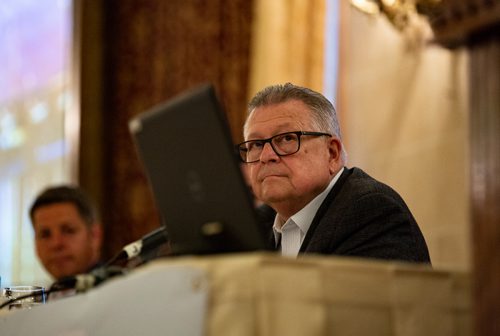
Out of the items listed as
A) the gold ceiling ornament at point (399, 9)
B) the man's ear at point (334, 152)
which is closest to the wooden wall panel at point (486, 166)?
the gold ceiling ornament at point (399, 9)

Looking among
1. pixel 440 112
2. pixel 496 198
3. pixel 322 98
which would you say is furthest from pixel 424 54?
pixel 322 98

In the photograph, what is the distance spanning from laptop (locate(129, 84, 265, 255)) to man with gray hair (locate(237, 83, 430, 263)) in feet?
2.04

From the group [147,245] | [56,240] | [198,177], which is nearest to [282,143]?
[147,245]

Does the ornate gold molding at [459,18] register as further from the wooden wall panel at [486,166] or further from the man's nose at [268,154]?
the man's nose at [268,154]

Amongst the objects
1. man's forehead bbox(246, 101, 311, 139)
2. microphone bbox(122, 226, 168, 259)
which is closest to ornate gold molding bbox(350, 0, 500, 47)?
man's forehead bbox(246, 101, 311, 139)

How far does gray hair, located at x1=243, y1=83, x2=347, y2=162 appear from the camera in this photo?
2.83 metres

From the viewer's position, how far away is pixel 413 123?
490cm

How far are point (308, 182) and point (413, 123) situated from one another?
228 centimetres

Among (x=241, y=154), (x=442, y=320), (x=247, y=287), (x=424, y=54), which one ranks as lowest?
(x=442, y=320)

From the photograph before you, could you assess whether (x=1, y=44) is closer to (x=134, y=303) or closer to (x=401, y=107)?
(x=401, y=107)

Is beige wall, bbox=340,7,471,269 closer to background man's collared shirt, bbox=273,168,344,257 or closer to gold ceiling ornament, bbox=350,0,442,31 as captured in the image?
gold ceiling ornament, bbox=350,0,442,31

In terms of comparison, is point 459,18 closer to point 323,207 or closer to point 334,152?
point 334,152

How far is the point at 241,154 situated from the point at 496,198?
176 cm

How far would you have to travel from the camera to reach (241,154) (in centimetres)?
289
